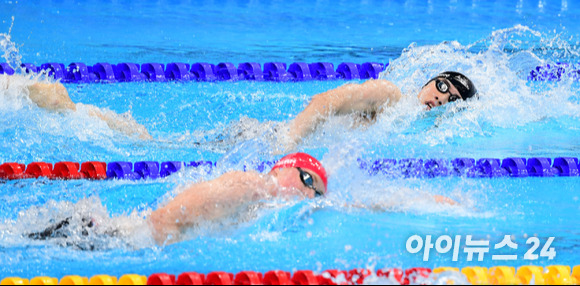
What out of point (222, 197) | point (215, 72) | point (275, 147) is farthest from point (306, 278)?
Result: point (215, 72)

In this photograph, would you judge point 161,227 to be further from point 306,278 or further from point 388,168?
point 388,168

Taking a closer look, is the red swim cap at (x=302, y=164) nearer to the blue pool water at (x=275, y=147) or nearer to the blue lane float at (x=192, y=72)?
the blue pool water at (x=275, y=147)

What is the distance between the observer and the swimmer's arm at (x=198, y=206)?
2262 mm

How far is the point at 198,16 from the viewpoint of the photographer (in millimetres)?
8406

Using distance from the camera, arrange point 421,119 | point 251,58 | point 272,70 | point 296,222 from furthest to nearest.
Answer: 1. point 251,58
2. point 272,70
3. point 421,119
4. point 296,222

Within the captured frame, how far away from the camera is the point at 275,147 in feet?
10.5

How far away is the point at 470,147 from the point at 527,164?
41 centimetres

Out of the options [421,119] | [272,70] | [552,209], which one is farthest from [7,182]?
[272,70]

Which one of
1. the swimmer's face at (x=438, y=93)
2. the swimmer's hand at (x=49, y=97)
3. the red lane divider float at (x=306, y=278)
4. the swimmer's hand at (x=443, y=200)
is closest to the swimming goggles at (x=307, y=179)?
the red lane divider float at (x=306, y=278)

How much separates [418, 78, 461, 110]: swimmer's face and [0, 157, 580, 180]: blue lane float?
34 centimetres

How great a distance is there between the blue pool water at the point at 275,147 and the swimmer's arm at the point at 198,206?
0.05 metres

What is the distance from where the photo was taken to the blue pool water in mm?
2387

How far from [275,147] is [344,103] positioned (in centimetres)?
36

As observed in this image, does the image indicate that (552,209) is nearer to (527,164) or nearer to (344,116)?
(527,164)
